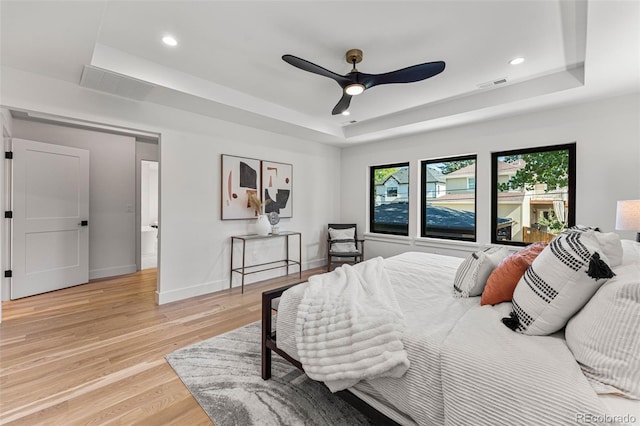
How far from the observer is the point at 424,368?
1.18 meters

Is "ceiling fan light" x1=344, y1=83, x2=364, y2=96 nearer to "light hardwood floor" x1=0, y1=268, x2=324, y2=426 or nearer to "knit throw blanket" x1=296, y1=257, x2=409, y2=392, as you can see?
"knit throw blanket" x1=296, y1=257, x2=409, y2=392

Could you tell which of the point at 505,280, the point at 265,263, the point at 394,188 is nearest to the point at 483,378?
the point at 505,280

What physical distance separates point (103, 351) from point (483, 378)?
272cm

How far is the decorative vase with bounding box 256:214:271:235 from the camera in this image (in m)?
4.04

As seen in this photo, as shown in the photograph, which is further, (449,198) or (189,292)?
(449,198)

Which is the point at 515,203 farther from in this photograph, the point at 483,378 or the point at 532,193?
the point at 483,378

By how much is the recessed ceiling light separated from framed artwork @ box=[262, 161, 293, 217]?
2064 millimetres

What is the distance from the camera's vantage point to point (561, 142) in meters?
3.28

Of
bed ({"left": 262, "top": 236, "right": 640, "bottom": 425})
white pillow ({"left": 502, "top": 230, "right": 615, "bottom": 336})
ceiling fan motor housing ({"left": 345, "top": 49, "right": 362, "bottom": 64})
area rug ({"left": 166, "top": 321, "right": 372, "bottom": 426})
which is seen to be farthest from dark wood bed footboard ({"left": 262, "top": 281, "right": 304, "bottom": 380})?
ceiling fan motor housing ({"left": 345, "top": 49, "right": 362, "bottom": 64})

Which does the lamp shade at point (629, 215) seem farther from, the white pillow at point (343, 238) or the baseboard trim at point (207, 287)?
the baseboard trim at point (207, 287)

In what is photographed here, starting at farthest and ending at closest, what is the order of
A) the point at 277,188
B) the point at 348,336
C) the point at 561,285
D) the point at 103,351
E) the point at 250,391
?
the point at 277,188
the point at 103,351
the point at 250,391
the point at 348,336
the point at 561,285

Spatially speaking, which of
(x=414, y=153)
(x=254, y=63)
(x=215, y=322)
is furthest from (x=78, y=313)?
(x=414, y=153)

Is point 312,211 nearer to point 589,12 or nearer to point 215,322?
point 215,322

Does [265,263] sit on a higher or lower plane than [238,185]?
lower
